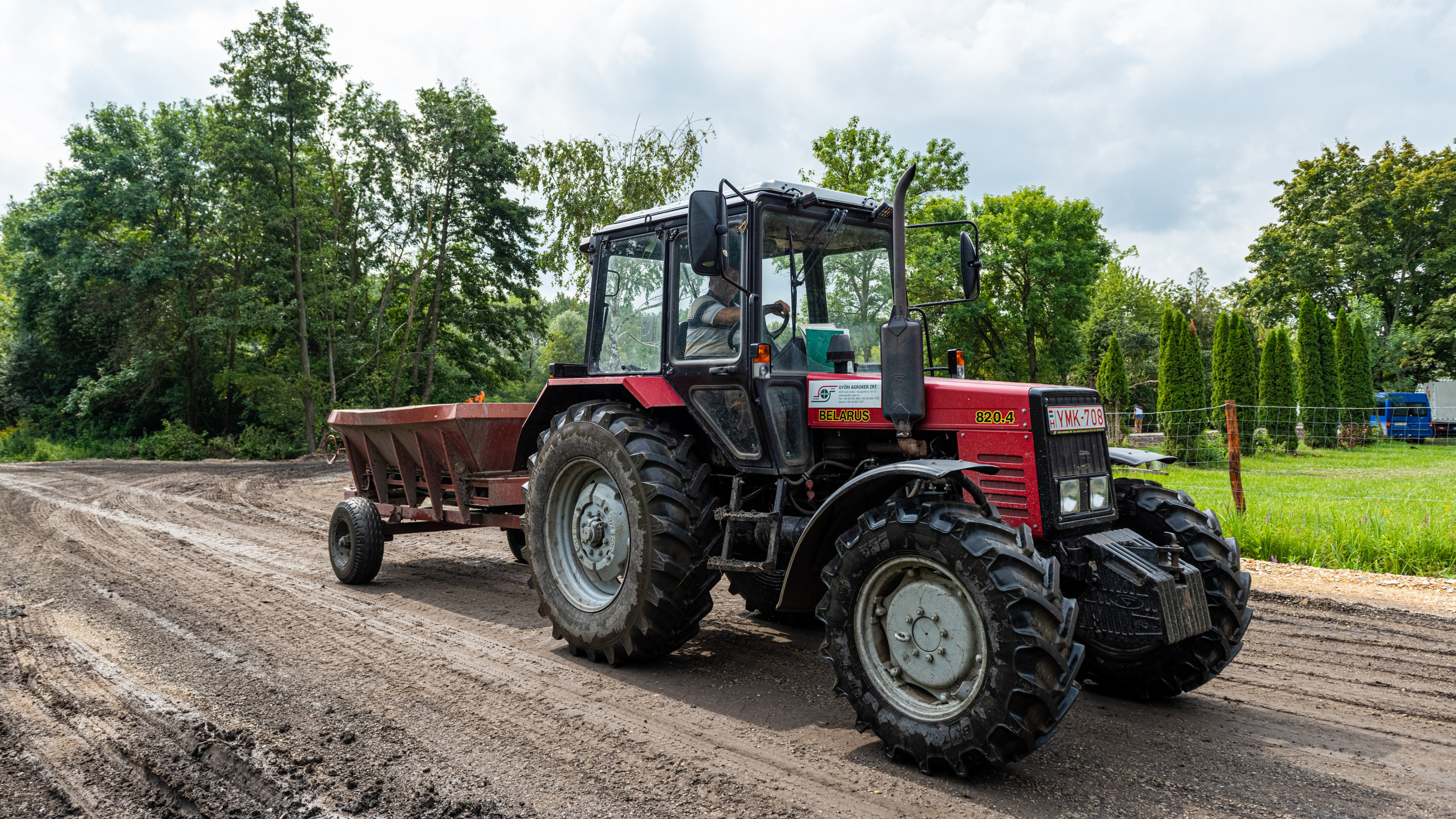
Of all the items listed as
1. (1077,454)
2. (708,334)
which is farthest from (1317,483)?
(708,334)

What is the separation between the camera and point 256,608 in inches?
258

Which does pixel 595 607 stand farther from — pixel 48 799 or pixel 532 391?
pixel 532 391

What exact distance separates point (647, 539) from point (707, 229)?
5.47 feet

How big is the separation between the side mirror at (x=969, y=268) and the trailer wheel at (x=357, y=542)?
5.21 meters

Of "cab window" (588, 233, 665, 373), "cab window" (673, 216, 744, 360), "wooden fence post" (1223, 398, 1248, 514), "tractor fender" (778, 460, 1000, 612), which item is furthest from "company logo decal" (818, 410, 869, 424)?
"wooden fence post" (1223, 398, 1248, 514)

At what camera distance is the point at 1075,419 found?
13.4 feet

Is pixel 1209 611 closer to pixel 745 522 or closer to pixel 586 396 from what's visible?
pixel 745 522

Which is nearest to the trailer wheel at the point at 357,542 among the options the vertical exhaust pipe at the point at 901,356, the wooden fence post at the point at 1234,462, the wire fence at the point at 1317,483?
the vertical exhaust pipe at the point at 901,356

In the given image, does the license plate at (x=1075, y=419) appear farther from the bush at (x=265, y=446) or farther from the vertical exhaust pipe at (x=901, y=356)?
the bush at (x=265, y=446)

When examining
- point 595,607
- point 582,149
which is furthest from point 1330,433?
point 595,607

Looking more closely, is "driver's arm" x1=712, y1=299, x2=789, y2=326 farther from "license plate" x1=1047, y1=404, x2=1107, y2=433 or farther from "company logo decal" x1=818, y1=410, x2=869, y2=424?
"license plate" x1=1047, y1=404, x2=1107, y2=433

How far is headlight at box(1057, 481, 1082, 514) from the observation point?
3.94 m

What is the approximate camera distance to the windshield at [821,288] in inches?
188

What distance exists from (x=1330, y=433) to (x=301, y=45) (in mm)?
29953
